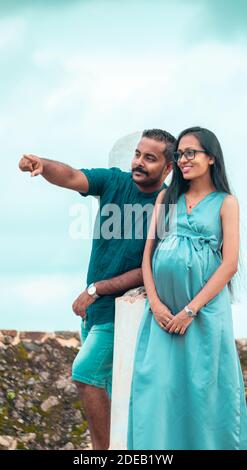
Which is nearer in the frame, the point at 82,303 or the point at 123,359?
the point at 123,359

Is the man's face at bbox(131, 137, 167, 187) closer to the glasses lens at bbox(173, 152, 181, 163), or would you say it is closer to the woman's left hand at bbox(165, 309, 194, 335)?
the glasses lens at bbox(173, 152, 181, 163)

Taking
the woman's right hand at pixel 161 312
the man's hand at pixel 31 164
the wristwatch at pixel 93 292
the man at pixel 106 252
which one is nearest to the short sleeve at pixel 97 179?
the man at pixel 106 252

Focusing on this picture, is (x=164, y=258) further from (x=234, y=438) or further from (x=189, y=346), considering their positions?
(x=234, y=438)

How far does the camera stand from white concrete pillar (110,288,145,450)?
5.78 m

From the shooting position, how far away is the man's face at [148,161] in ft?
19.5

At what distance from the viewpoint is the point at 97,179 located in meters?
6.17

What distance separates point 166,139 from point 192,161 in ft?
1.54

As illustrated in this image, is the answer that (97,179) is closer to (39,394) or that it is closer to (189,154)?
(189,154)

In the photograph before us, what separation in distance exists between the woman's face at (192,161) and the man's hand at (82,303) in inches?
40.3

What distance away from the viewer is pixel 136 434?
541 cm

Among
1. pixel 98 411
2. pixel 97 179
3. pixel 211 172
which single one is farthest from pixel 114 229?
pixel 98 411

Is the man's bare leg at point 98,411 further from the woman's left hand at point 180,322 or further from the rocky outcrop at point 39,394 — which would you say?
the rocky outcrop at point 39,394

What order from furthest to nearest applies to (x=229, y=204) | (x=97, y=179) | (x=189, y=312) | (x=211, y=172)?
(x=97, y=179) → (x=211, y=172) → (x=229, y=204) → (x=189, y=312)

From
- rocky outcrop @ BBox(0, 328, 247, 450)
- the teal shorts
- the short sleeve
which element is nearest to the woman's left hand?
the teal shorts
